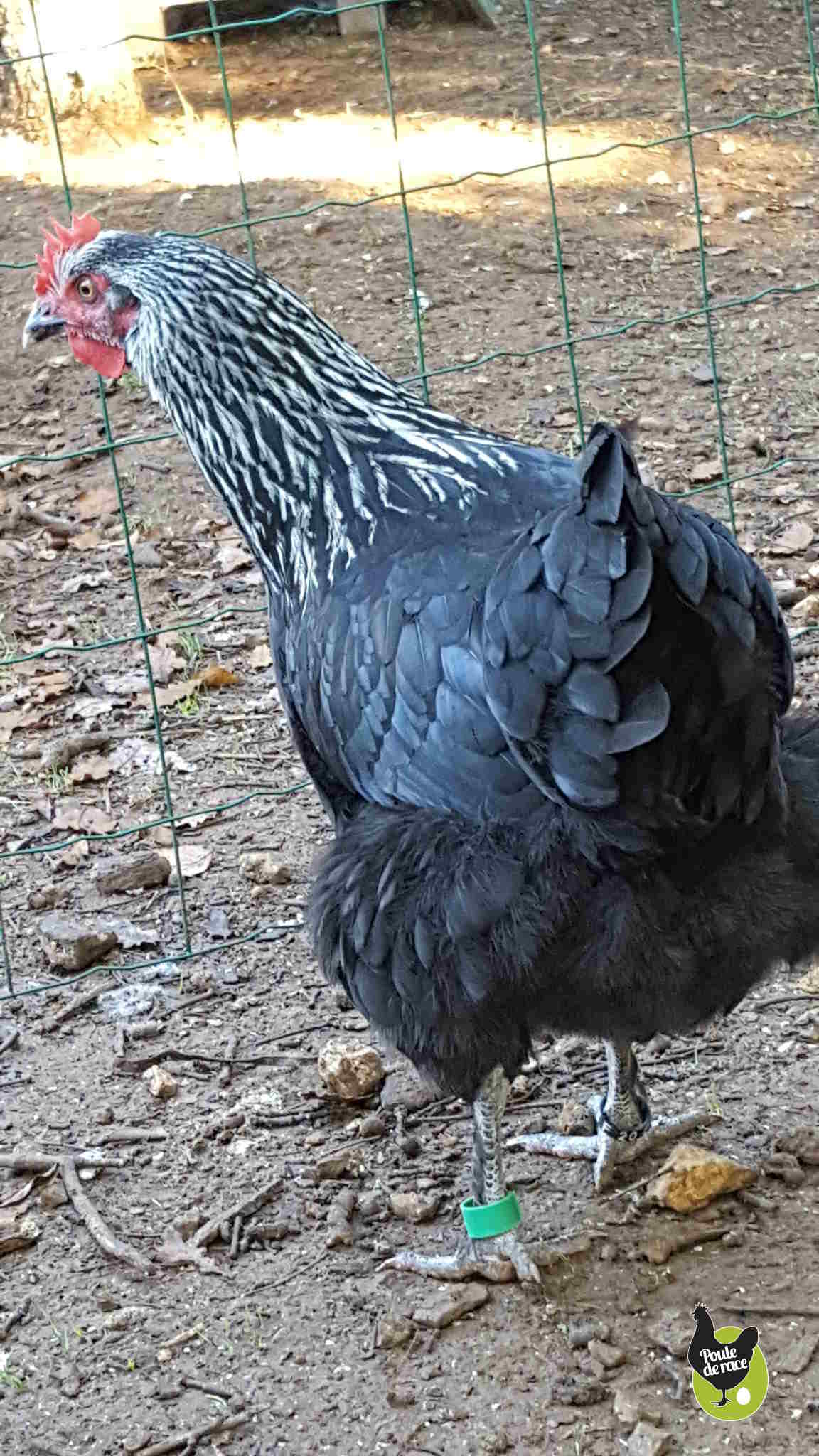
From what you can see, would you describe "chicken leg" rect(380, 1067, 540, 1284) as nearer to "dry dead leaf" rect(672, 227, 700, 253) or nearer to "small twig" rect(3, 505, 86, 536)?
→ "small twig" rect(3, 505, 86, 536)

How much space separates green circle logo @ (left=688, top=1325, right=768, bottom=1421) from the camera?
110 inches

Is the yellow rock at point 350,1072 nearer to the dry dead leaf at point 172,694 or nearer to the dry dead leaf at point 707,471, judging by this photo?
the dry dead leaf at point 172,694

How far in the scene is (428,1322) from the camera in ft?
10.2

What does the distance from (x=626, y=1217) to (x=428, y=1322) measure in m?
0.48

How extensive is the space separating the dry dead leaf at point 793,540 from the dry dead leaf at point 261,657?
172 centimetres

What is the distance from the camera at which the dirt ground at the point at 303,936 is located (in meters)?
3.04

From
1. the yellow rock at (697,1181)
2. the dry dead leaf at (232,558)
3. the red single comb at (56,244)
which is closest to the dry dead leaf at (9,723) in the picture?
the dry dead leaf at (232,558)

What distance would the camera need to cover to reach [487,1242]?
3.25m

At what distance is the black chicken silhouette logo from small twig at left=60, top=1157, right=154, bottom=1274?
3.76 feet

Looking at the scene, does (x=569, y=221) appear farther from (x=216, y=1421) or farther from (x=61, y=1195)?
(x=216, y=1421)

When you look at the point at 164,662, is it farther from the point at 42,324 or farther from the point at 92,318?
the point at 92,318

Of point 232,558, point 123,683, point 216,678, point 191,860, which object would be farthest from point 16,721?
point 232,558

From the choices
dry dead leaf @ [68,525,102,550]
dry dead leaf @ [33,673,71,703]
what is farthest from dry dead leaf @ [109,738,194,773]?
dry dead leaf @ [68,525,102,550]

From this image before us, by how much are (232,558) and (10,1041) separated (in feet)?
8.17
